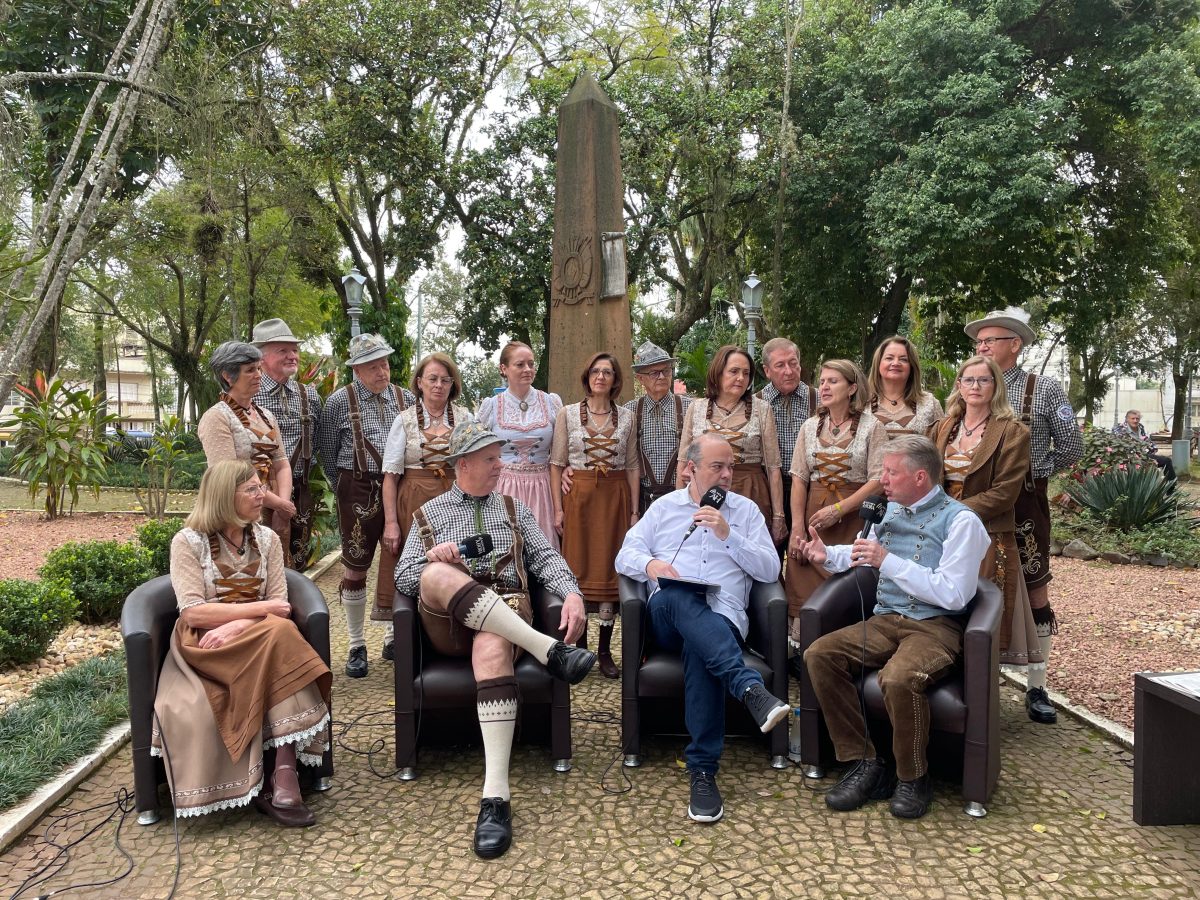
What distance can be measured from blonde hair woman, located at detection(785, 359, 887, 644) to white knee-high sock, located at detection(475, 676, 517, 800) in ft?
5.19

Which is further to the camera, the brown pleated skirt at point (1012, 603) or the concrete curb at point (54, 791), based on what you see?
the brown pleated skirt at point (1012, 603)

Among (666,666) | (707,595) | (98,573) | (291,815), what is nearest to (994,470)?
(707,595)

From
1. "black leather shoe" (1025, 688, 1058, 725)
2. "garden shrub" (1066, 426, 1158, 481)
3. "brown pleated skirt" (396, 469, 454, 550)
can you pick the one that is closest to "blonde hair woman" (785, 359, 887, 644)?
"black leather shoe" (1025, 688, 1058, 725)

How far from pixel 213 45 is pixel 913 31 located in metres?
11.2

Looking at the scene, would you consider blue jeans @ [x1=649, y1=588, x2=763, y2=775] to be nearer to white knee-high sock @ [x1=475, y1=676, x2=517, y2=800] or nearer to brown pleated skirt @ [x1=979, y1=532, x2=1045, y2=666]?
white knee-high sock @ [x1=475, y1=676, x2=517, y2=800]

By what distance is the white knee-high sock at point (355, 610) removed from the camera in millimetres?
4980

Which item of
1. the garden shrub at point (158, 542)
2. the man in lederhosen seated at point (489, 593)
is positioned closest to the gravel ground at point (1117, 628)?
the man in lederhosen seated at point (489, 593)

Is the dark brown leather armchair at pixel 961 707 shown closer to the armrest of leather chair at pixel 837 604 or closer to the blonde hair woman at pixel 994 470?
the armrest of leather chair at pixel 837 604

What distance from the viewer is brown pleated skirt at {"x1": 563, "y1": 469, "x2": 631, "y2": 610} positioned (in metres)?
4.70

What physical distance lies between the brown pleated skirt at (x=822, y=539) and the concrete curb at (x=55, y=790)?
3.22 m

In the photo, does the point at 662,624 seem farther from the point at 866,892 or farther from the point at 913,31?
the point at 913,31

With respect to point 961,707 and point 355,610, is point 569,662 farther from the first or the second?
point 355,610

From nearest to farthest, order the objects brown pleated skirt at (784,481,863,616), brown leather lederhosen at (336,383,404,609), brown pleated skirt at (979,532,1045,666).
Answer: brown pleated skirt at (979,532,1045,666)
brown pleated skirt at (784,481,863,616)
brown leather lederhosen at (336,383,404,609)

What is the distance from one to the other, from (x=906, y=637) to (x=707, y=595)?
83 centimetres
